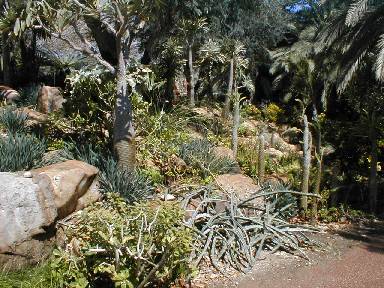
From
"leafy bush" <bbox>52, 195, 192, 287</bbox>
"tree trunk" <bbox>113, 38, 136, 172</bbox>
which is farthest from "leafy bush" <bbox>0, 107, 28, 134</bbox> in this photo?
"leafy bush" <bbox>52, 195, 192, 287</bbox>

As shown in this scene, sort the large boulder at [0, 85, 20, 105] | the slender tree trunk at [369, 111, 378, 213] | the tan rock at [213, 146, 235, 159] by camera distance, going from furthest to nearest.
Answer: the large boulder at [0, 85, 20, 105] → the tan rock at [213, 146, 235, 159] → the slender tree trunk at [369, 111, 378, 213]

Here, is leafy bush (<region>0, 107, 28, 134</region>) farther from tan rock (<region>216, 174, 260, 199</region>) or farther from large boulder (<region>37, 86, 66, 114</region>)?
tan rock (<region>216, 174, 260, 199</region>)

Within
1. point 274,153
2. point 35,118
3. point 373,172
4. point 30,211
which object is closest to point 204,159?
point 373,172

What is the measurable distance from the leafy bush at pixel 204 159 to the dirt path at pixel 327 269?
9.69 ft

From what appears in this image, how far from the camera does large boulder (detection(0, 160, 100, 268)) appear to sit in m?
5.44

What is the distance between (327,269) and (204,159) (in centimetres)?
429

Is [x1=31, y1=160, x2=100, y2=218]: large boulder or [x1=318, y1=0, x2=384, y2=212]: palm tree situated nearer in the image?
[x1=31, y1=160, x2=100, y2=218]: large boulder

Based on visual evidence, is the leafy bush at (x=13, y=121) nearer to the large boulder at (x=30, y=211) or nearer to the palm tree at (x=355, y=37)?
the large boulder at (x=30, y=211)

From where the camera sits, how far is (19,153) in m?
7.64

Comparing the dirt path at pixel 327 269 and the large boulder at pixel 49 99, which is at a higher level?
the large boulder at pixel 49 99

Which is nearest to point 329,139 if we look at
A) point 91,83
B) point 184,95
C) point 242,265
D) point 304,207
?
point 184,95

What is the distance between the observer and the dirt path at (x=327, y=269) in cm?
575

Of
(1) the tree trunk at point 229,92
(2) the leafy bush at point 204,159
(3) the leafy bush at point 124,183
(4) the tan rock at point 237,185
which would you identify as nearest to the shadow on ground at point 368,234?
(4) the tan rock at point 237,185

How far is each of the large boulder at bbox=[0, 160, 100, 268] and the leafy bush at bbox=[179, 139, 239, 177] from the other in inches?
140
